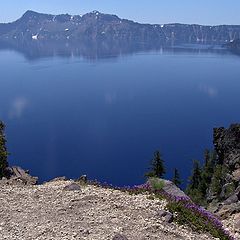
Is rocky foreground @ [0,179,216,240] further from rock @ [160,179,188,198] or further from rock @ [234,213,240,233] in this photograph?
rock @ [234,213,240,233]

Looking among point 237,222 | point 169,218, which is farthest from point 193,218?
point 237,222

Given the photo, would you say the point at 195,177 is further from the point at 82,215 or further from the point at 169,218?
the point at 82,215

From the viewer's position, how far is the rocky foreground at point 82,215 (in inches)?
603

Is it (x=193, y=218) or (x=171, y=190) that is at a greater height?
(x=193, y=218)

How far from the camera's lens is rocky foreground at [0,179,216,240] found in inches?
603

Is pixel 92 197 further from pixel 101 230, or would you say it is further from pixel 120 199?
pixel 101 230

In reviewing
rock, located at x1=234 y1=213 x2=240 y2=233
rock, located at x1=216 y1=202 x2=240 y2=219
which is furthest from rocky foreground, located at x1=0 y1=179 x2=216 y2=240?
rock, located at x1=216 y1=202 x2=240 y2=219

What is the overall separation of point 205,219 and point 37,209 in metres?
7.10

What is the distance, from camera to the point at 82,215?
16.9m

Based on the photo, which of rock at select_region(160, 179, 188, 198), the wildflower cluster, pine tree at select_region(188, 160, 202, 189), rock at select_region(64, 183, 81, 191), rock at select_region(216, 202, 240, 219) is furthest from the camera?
pine tree at select_region(188, 160, 202, 189)

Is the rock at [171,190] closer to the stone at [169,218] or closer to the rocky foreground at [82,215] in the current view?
the rocky foreground at [82,215]

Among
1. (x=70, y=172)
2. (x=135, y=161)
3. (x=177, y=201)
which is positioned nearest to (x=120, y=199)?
Answer: (x=177, y=201)

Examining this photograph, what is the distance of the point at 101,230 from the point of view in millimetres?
15422

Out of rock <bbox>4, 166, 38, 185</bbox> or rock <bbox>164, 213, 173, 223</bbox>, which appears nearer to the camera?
rock <bbox>164, 213, 173, 223</bbox>
